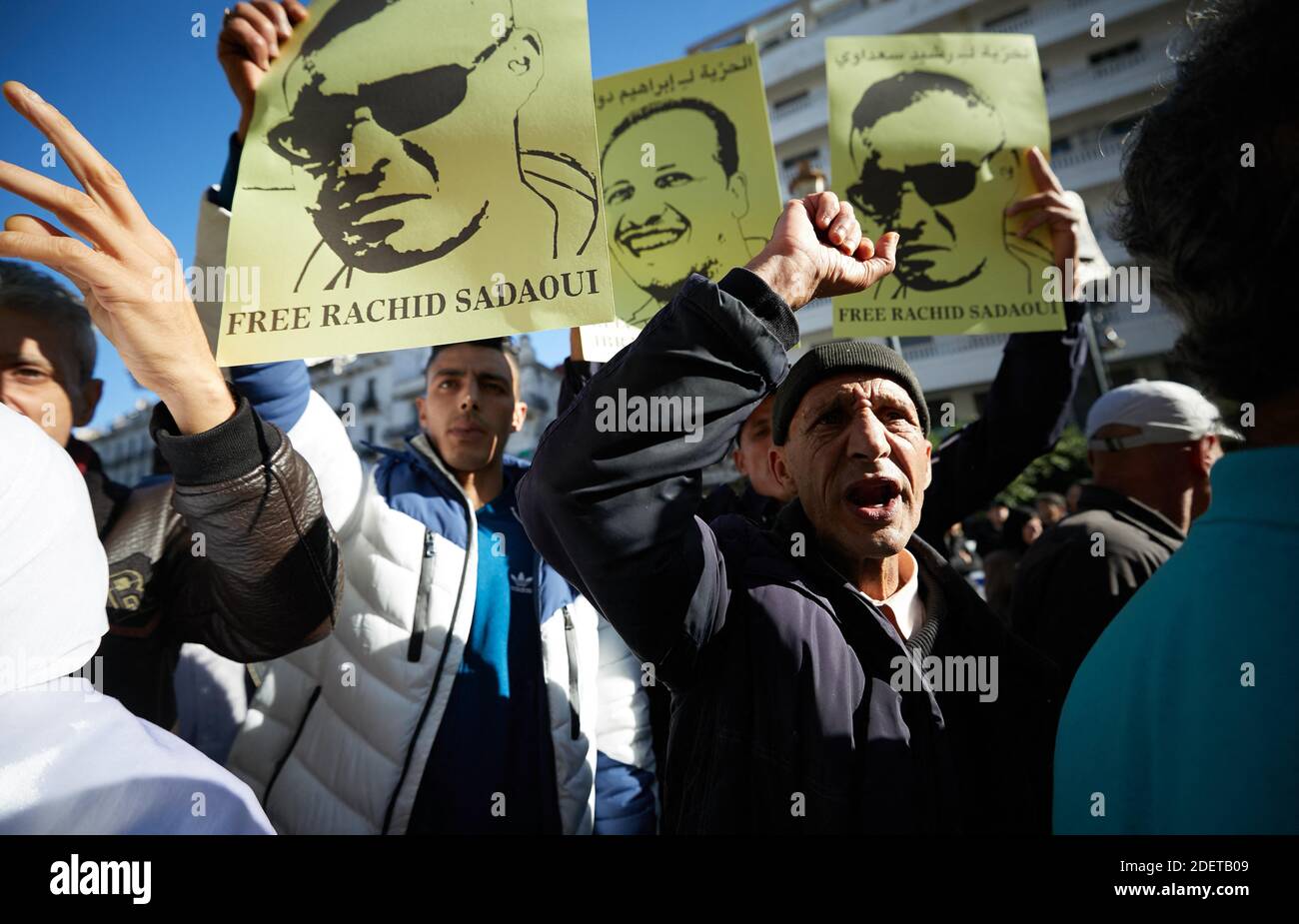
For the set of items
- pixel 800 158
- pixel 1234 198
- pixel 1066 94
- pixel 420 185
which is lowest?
pixel 1234 198

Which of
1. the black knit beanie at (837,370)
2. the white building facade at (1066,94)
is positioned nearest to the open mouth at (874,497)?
the black knit beanie at (837,370)

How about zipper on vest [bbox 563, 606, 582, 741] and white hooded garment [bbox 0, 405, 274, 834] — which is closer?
white hooded garment [bbox 0, 405, 274, 834]

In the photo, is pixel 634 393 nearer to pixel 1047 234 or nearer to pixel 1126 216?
pixel 1126 216

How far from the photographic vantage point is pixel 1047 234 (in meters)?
2.14

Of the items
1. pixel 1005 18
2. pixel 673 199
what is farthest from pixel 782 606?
pixel 1005 18

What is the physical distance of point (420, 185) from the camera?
138 centimetres

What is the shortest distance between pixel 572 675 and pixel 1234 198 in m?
1.61

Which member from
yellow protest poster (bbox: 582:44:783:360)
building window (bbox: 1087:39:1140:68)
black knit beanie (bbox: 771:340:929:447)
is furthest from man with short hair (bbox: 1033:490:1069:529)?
building window (bbox: 1087:39:1140:68)

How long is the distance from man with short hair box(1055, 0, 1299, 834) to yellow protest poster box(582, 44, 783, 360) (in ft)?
4.45

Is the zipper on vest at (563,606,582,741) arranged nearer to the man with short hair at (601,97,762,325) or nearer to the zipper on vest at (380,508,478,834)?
the zipper on vest at (380,508,478,834)

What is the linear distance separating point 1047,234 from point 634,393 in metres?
1.70

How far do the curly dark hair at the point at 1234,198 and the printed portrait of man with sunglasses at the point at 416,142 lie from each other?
846mm

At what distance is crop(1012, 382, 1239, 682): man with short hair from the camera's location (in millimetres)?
2145

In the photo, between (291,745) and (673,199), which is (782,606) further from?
(673,199)
